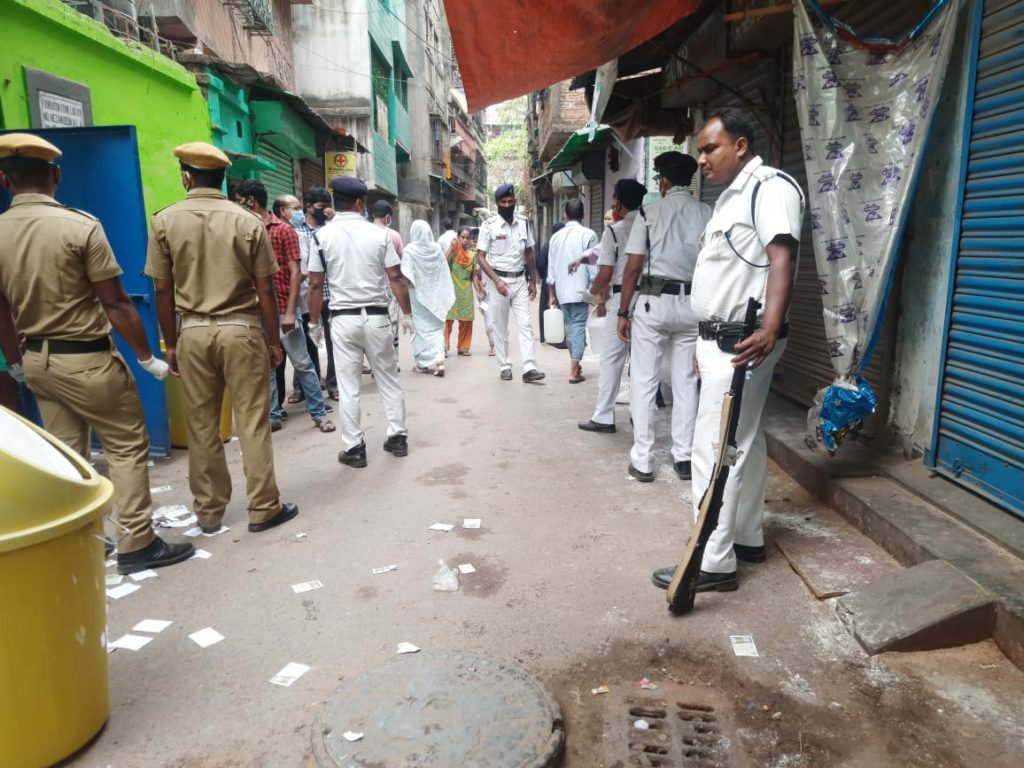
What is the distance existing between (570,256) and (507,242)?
2.58ft

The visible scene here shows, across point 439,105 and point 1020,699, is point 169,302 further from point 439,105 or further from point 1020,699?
point 439,105

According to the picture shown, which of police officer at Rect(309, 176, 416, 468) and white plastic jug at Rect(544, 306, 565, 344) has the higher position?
police officer at Rect(309, 176, 416, 468)

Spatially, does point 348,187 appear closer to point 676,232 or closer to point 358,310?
point 358,310

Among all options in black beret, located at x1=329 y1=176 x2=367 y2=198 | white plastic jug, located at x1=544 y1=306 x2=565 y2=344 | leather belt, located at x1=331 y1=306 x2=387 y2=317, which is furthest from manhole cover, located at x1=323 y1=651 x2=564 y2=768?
white plastic jug, located at x1=544 y1=306 x2=565 y2=344

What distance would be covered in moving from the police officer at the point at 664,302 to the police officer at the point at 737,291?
1256mm

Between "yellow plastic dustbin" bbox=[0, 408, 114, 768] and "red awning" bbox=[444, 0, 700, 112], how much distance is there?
3896 millimetres

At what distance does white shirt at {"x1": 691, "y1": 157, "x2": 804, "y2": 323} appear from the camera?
2836 mm

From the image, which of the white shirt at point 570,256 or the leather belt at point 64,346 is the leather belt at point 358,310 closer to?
the leather belt at point 64,346

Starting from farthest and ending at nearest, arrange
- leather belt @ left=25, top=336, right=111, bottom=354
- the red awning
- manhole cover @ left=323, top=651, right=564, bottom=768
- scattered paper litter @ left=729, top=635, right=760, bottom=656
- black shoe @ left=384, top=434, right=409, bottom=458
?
black shoe @ left=384, top=434, right=409, bottom=458 < the red awning < leather belt @ left=25, top=336, right=111, bottom=354 < scattered paper litter @ left=729, top=635, right=760, bottom=656 < manhole cover @ left=323, top=651, right=564, bottom=768

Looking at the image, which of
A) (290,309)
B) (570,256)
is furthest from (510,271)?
(290,309)

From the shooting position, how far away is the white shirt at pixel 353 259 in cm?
489

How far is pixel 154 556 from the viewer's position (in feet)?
11.3

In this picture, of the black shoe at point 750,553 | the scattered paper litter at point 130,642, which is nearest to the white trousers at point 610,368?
the black shoe at point 750,553

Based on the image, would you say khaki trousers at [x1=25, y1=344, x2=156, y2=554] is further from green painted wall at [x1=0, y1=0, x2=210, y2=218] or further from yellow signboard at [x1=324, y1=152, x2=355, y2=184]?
yellow signboard at [x1=324, y1=152, x2=355, y2=184]
